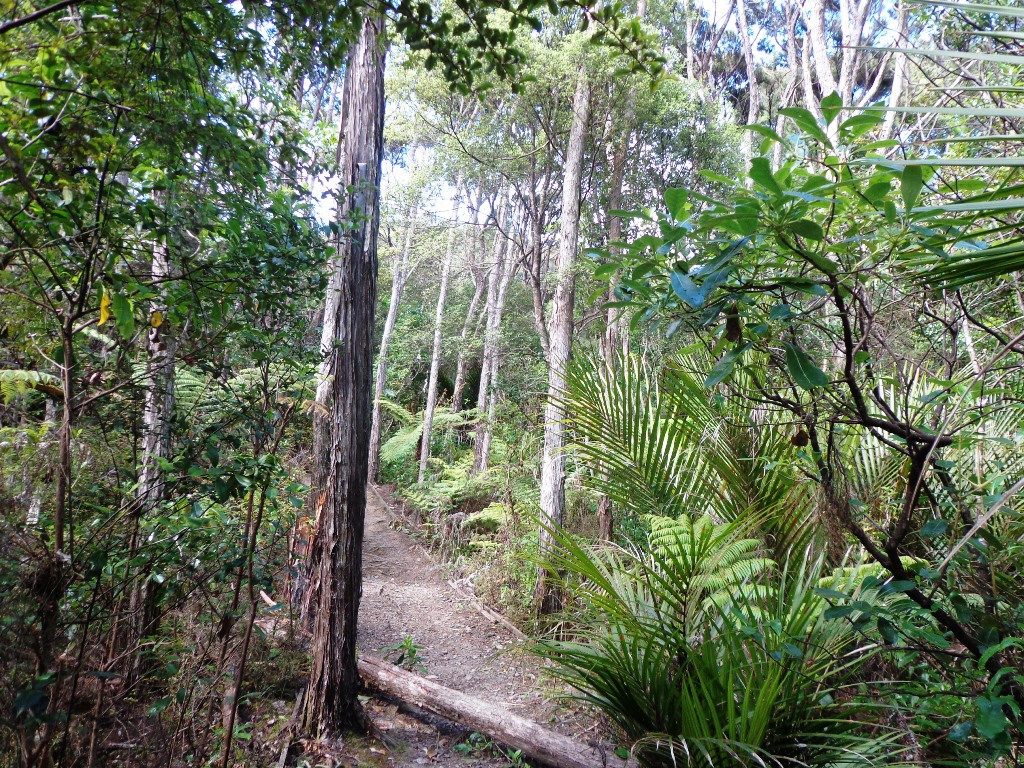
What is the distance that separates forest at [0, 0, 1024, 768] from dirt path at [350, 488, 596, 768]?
0.06m

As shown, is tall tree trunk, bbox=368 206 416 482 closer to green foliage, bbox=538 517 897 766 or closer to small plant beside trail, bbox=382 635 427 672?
small plant beside trail, bbox=382 635 427 672

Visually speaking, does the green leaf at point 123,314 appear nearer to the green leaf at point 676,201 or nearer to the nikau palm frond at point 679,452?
the green leaf at point 676,201

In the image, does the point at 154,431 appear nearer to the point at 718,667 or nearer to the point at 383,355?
the point at 718,667

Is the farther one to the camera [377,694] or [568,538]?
[377,694]

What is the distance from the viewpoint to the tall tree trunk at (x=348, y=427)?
4.00 metres

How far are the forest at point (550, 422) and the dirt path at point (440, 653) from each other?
0.21ft

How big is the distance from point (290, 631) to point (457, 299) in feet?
57.4

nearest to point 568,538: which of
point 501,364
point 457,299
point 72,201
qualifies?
point 72,201

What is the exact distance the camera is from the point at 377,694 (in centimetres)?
486

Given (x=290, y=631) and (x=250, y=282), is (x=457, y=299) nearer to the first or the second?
(x=290, y=631)

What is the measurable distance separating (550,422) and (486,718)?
8.23ft

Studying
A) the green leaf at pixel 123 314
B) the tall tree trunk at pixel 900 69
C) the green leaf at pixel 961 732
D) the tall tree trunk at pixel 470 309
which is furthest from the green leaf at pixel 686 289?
the tall tree trunk at pixel 470 309

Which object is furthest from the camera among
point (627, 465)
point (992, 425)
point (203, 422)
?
point (627, 465)

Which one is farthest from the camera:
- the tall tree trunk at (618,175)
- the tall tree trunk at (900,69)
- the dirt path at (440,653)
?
the tall tree trunk at (618,175)
